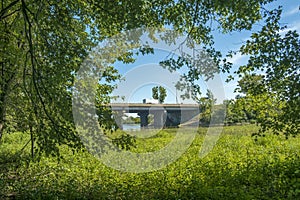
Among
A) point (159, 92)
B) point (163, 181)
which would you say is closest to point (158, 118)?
point (163, 181)

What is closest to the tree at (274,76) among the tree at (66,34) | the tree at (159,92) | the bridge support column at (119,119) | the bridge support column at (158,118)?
the tree at (66,34)

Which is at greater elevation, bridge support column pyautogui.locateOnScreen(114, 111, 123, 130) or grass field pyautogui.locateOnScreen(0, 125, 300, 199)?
bridge support column pyautogui.locateOnScreen(114, 111, 123, 130)

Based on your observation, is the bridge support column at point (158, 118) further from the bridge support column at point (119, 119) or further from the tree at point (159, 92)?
the bridge support column at point (119, 119)

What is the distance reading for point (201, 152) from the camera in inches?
366

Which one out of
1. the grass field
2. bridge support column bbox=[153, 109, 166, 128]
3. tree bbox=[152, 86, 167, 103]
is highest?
tree bbox=[152, 86, 167, 103]

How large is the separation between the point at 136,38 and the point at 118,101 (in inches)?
48.9

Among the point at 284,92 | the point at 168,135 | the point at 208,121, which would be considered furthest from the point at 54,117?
the point at 168,135

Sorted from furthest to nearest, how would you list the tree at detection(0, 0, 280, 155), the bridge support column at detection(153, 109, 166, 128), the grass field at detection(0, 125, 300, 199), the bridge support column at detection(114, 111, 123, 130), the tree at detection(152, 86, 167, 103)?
1. the bridge support column at detection(153, 109, 166, 128)
2. the tree at detection(152, 86, 167, 103)
3. the grass field at detection(0, 125, 300, 199)
4. the bridge support column at detection(114, 111, 123, 130)
5. the tree at detection(0, 0, 280, 155)

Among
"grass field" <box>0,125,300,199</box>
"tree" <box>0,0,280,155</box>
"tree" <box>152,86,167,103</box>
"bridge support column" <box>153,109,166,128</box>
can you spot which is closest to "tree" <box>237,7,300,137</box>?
"tree" <box>0,0,280,155</box>

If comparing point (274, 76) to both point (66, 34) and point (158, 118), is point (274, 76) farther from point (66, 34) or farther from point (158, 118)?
point (158, 118)

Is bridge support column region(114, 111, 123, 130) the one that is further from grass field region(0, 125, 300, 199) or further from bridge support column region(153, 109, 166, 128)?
bridge support column region(153, 109, 166, 128)

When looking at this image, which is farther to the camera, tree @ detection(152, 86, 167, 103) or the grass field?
tree @ detection(152, 86, 167, 103)

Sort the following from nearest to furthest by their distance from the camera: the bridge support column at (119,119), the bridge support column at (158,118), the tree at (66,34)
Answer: the tree at (66,34)
the bridge support column at (119,119)
the bridge support column at (158,118)

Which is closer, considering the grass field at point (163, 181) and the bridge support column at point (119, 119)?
the bridge support column at point (119, 119)
